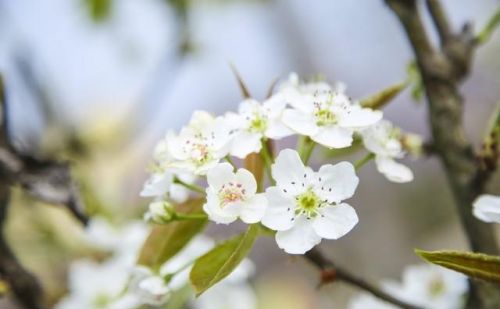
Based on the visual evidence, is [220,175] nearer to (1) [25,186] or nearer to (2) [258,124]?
(2) [258,124]

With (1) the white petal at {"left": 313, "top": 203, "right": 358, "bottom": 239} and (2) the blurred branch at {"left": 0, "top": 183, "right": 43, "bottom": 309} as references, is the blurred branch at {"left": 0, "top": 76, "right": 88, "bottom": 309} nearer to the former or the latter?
(2) the blurred branch at {"left": 0, "top": 183, "right": 43, "bottom": 309}

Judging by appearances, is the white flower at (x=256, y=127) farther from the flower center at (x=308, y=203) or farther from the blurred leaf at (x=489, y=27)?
the blurred leaf at (x=489, y=27)

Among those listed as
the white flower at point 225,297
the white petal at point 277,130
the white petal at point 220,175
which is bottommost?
the white flower at point 225,297

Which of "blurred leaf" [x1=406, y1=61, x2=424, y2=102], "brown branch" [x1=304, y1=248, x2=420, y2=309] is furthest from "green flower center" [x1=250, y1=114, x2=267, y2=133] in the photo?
"blurred leaf" [x1=406, y1=61, x2=424, y2=102]

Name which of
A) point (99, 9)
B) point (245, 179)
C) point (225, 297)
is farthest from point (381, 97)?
point (99, 9)

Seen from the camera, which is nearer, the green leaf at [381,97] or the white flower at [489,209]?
the white flower at [489,209]

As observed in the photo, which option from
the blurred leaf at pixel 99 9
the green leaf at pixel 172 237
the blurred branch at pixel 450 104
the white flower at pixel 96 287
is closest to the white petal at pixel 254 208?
the green leaf at pixel 172 237

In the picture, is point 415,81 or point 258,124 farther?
point 415,81

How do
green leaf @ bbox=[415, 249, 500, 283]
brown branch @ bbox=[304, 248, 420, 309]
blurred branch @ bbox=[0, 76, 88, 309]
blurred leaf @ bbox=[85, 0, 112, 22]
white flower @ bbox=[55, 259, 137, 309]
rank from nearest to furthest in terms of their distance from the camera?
green leaf @ bbox=[415, 249, 500, 283]
brown branch @ bbox=[304, 248, 420, 309]
blurred branch @ bbox=[0, 76, 88, 309]
white flower @ bbox=[55, 259, 137, 309]
blurred leaf @ bbox=[85, 0, 112, 22]
